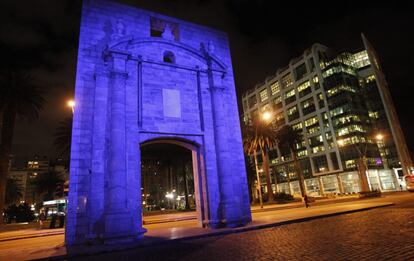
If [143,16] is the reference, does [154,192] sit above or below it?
A: below

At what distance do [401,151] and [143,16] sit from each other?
289ft

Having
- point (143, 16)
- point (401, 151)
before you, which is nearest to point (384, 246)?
point (143, 16)

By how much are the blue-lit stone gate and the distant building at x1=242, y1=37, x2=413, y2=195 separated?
216 feet

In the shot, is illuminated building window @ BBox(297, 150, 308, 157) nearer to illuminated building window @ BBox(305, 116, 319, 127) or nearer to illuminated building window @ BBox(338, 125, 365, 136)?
illuminated building window @ BBox(305, 116, 319, 127)

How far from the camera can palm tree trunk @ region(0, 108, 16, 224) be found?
26.0m

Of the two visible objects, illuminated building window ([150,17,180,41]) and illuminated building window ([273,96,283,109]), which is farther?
illuminated building window ([273,96,283,109])

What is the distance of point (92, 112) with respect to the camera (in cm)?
1465

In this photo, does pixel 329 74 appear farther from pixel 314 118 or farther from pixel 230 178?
pixel 230 178

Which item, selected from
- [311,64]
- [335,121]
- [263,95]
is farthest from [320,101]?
[263,95]

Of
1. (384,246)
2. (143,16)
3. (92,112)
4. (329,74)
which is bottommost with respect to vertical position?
(384,246)

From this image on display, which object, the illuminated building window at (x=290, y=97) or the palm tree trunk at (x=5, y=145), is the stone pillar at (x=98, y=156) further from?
the illuminated building window at (x=290, y=97)

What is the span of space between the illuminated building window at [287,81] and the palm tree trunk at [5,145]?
80.7 meters

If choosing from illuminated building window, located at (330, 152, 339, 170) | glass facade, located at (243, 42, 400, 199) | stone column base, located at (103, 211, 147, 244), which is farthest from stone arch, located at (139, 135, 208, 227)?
illuminated building window, located at (330, 152, 339, 170)

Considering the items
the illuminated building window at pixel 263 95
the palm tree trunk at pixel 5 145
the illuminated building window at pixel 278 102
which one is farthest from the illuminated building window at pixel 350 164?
the palm tree trunk at pixel 5 145
